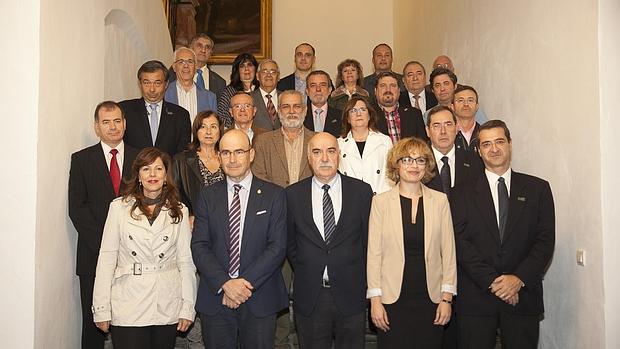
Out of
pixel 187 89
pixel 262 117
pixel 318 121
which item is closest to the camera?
pixel 318 121

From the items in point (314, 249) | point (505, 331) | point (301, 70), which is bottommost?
point (505, 331)

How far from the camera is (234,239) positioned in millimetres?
3977

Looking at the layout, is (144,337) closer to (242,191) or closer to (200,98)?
(242,191)

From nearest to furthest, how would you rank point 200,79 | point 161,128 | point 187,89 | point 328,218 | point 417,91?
point 328,218, point 161,128, point 187,89, point 417,91, point 200,79

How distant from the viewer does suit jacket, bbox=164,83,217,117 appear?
251 inches

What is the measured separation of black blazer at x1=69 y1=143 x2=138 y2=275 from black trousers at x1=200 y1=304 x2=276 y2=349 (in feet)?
2.94

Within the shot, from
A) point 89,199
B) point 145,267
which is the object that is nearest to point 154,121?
point 89,199

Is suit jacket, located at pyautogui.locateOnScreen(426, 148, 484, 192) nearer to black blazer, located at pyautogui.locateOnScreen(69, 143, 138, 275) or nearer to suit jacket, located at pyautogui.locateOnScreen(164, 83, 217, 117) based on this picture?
black blazer, located at pyautogui.locateOnScreen(69, 143, 138, 275)

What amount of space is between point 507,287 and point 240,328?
63.5 inches

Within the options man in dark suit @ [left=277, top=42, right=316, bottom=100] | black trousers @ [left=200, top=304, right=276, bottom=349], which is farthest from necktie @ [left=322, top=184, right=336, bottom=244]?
man in dark suit @ [left=277, top=42, right=316, bottom=100]

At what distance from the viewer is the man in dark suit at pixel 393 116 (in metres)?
5.63

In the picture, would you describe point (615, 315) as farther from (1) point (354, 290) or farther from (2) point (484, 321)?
(1) point (354, 290)

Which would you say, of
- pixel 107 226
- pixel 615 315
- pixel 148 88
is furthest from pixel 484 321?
pixel 148 88

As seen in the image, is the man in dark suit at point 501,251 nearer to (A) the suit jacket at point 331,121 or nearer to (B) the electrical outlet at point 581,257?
(B) the electrical outlet at point 581,257
